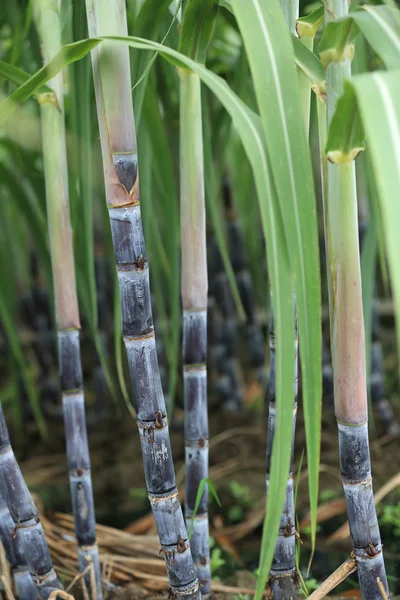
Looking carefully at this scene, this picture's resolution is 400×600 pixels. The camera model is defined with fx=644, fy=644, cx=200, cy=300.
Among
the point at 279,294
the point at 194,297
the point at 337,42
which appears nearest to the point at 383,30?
the point at 337,42

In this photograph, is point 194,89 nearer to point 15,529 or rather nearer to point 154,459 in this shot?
point 154,459

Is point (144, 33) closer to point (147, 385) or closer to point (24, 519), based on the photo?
point (147, 385)

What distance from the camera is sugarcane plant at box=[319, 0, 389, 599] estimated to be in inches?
15.6

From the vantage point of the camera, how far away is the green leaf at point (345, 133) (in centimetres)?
35

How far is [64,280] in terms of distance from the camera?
571mm

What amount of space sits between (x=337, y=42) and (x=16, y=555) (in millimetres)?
512

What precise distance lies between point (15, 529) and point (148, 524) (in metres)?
0.38

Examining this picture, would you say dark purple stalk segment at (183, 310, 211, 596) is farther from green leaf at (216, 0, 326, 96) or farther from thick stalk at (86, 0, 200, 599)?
green leaf at (216, 0, 326, 96)

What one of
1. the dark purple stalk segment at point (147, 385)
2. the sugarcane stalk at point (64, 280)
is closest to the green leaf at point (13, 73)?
the sugarcane stalk at point (64, 280)

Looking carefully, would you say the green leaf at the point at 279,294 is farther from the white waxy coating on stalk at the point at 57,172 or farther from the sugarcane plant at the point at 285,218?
the white waxy coating on stalk at the point at 57,172

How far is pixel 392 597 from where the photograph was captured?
0.66 meters

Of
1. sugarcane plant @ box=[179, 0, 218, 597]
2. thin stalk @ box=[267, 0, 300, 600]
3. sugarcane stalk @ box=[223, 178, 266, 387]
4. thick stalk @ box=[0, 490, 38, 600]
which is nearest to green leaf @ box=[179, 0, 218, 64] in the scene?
sugarcane plant @ box=[179, 0, 218, 597]

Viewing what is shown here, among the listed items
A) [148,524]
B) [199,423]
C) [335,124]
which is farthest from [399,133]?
[148,524]

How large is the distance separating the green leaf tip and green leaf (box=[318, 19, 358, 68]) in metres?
0.07
